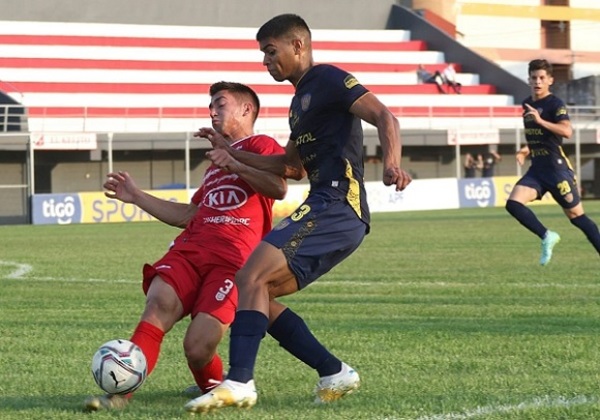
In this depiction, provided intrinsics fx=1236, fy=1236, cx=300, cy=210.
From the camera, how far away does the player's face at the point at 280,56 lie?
19.1 ft

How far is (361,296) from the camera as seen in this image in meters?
11.6

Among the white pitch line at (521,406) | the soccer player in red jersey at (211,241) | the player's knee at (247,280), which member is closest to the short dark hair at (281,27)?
the soccer player in red jersey at (211,241)

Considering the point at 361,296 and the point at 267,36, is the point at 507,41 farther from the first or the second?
the point at 267,36

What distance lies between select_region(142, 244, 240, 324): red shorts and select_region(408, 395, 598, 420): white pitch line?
121 centimetres

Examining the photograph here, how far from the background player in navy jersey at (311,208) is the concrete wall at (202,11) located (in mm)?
41764

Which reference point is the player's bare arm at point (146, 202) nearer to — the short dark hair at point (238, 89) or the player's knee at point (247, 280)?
the short dark hair at point (238, 89)

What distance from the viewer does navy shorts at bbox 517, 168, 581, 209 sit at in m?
14.4

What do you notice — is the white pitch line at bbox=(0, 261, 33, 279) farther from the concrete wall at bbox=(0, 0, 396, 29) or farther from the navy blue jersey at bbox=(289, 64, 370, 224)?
the concrete wall at bbox=(0, 0, 396, 29)

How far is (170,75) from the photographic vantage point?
1742 inches

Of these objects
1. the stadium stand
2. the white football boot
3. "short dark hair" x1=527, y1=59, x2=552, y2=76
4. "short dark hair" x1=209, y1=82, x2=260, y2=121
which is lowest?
the white football boot

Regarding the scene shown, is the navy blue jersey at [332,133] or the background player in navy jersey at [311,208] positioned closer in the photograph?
the background player in navy jersey at [311,208]

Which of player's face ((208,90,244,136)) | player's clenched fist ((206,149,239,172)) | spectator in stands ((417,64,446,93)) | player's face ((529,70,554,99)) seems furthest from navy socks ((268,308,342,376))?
spectator in stands ((417,64,446,93))

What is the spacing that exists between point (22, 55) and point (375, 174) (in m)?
13.0

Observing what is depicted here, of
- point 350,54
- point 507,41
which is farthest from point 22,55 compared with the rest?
point 507,41
